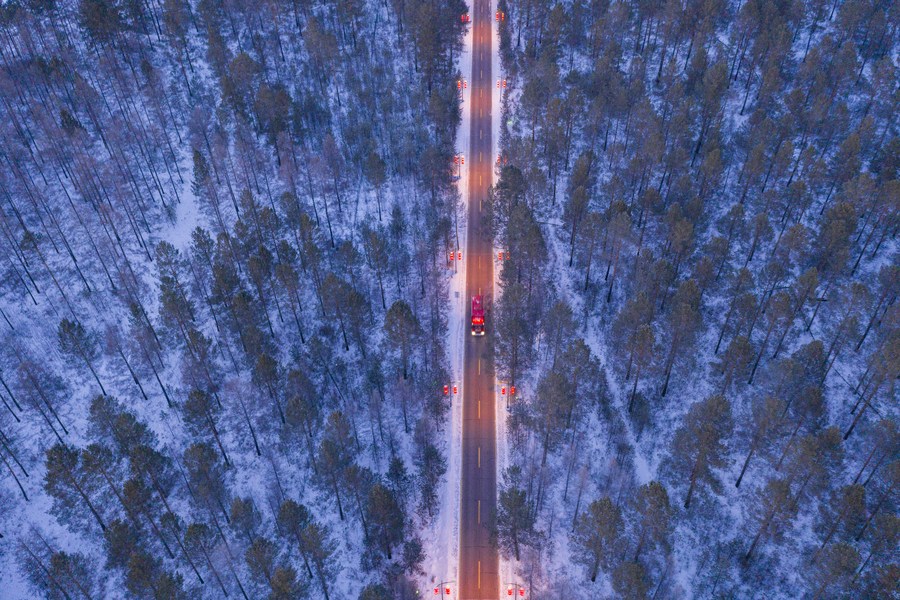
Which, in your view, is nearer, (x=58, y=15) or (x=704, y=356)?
(x=704, y=356)

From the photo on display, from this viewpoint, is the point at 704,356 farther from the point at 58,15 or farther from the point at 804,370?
the point at 58,15

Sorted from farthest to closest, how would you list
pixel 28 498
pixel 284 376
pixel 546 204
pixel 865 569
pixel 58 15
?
pixel 58 15 → pixel 546 204 → pixel 284 376 → pixel 28 498 → pixel 865 569

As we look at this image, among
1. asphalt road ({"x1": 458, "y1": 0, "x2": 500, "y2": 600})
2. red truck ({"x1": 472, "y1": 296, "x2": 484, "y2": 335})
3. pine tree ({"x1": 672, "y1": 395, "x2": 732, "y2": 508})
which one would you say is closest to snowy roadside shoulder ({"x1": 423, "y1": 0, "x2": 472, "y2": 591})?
asphalt road ({"x1": 458, "y1": 0, "x2": 500, "y2": 600})

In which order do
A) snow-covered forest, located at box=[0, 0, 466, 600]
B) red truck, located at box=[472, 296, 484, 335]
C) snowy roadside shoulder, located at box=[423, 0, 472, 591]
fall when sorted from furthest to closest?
red truck, located at box=[472, 296, 484, 335]
snowy roadside shoulder, located at box=[423, 0, 472, 591]
snow-covered forest, located at box=[0, 0, 466, 600]

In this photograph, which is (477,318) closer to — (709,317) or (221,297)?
(709,317)

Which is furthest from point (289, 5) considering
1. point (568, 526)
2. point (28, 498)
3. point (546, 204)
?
point (568, 526)

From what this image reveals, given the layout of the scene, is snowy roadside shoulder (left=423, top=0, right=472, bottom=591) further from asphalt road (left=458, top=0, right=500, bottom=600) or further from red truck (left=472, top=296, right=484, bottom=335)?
red truck (left=472, top=296, right=484, bottom=335)

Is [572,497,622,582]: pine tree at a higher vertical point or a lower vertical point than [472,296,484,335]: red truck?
lower
